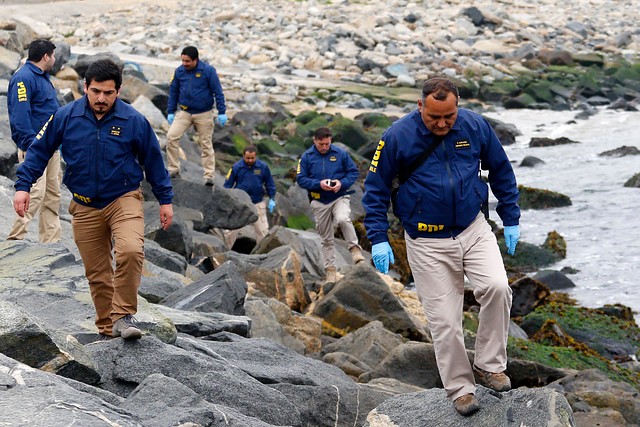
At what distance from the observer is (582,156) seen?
33.9 m

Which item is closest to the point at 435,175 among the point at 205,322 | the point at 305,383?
the point at 305,383

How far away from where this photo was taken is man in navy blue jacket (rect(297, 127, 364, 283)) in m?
14.7

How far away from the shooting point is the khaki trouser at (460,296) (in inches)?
255

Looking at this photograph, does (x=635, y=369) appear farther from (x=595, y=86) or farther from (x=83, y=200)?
(x=595, y=86)

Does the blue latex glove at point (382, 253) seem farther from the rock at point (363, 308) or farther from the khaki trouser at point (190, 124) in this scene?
the khaki trouser at point (190, 124)

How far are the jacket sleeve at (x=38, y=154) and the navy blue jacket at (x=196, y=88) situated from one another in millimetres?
8758

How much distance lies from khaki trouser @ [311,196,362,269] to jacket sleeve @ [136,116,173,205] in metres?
7.21

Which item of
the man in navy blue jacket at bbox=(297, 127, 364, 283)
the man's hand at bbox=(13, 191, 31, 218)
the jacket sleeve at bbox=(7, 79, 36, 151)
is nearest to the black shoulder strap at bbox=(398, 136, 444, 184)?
the man's hand at bbox=(13, 191, 31, 218)

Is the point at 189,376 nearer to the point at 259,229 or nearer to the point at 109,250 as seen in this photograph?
the point at 109,250

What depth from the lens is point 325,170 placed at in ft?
48.5

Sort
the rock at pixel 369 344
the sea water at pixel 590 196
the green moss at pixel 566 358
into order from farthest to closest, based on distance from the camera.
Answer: the sea water at pixel 590 196
the green moss at pixel 566 358
the rock at pixel 369 344

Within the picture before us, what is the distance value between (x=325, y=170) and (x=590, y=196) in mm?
15264

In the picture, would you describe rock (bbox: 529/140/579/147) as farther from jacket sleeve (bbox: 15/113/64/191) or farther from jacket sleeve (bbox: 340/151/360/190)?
jacket sleeve (bbox: 15/113/64/191)

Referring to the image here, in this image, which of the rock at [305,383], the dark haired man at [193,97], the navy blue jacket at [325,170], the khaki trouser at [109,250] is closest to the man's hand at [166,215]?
the khaki trouser at [109,250]
